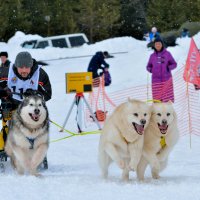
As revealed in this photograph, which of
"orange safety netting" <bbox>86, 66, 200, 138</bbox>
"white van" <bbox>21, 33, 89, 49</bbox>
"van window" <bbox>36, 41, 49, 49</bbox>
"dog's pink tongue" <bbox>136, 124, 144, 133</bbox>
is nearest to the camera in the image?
"dog's pink tongue" <bbox>136, 124, 144, 133</bbox>

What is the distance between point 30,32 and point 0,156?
29.7m

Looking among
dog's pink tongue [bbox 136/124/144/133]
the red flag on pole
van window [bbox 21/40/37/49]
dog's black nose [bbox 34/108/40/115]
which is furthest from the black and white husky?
van window [bbox 21/40/37/49]

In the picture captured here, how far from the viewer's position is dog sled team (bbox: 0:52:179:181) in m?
5.12

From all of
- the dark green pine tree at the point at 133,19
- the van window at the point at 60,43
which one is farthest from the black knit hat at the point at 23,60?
the dark green pine tree at the point at 133,19

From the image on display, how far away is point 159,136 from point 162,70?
182 inches

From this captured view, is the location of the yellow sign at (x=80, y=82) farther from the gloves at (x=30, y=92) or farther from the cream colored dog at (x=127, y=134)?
the cream colored dog at (x=127, y=134)

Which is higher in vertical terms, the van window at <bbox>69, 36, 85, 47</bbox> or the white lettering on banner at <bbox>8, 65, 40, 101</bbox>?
the van window at <bbox>69, 36, 85, 47</bbox>

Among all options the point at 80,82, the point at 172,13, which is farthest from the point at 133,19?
the point at 80,82

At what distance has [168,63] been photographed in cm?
970

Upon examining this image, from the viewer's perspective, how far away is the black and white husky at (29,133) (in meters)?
5.46

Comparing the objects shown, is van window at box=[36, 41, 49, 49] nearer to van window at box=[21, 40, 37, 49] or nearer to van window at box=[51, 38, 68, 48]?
van window at box=[21, 40, 37, 49]

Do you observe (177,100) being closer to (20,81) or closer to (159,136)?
(20,81)

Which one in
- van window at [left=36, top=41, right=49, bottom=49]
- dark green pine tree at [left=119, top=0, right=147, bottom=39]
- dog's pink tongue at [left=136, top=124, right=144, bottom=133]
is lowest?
dog's pink tongue at [left=136, top=124, right=144, bottom=133]

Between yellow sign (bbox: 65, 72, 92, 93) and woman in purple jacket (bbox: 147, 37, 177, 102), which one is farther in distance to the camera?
woman in purple jacket (bbox: 147, 37, 177, 102)
